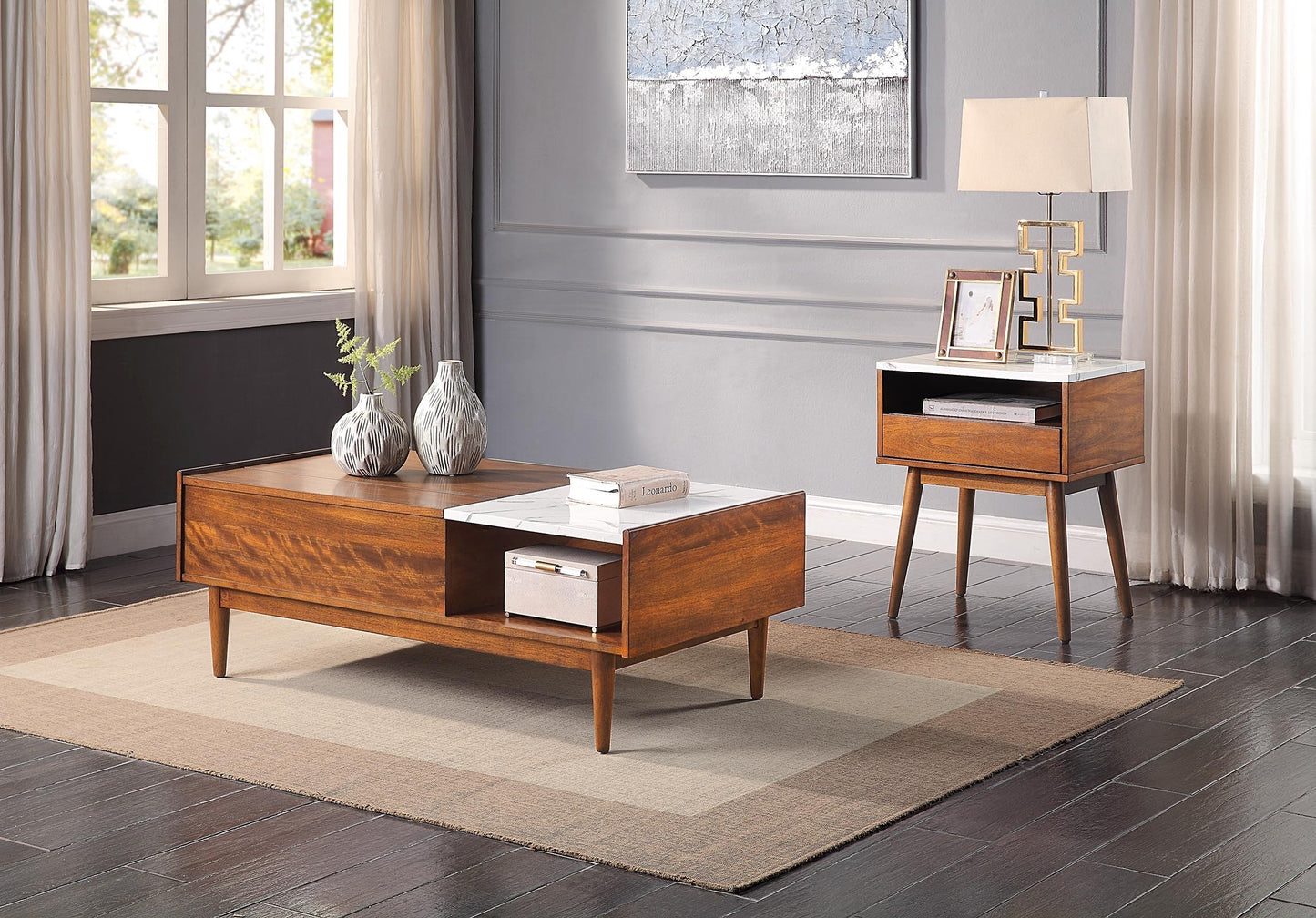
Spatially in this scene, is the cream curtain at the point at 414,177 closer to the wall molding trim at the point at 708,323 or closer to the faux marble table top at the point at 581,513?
the wall molding trim at the point at 708,323

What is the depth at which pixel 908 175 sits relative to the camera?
4953 millimetres

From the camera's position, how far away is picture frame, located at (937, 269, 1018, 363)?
4.18m

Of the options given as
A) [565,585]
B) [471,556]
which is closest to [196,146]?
[471,556]

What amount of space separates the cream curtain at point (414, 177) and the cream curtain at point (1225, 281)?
93.8 inches

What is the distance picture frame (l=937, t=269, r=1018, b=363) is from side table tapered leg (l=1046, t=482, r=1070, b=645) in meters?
0.37

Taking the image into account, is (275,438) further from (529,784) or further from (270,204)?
(529,784)

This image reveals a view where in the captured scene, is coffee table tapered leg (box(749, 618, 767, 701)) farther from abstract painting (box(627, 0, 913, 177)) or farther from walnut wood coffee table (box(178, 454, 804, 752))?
abstract painting (box(627, 0, 913, 177))

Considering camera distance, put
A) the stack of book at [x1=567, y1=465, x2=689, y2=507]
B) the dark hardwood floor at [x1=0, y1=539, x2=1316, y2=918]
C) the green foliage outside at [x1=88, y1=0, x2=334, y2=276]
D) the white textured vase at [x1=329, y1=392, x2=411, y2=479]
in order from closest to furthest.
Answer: the dark hardwood floor at [x1=0, y1=539, x2=1316, y2=918], the stack of book at [x1=567, y1=465, x2=689, y2=507], the white textured vase at [x1=329, y1=392, x2=411, y2=479], the green foliage outside at [x1=88, y1=0, x2=334, y2=276]

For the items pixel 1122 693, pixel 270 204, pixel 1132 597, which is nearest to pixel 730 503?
pixel 1122 693

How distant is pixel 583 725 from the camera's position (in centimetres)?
324

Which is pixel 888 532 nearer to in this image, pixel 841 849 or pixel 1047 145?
pixel 1047 145

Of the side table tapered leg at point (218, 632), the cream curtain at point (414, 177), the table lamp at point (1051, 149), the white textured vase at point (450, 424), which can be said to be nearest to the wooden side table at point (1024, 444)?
the table lamp at point (1051, 149)

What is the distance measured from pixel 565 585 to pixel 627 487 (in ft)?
0.79

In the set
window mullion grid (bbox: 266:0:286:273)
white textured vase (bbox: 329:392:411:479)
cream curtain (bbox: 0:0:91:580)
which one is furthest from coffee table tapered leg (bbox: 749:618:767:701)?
window mullion grid (bbox: 266:0:286:273)
